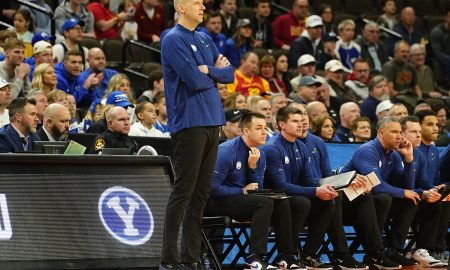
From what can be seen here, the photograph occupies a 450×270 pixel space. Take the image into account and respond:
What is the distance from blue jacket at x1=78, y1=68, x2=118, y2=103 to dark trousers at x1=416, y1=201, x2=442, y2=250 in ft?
14.3

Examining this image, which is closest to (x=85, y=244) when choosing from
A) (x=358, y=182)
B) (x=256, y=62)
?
(x=358, y=182)

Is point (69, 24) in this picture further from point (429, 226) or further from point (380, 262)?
point (380, 262)

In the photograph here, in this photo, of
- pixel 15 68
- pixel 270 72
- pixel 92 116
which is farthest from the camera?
pixel 270 72

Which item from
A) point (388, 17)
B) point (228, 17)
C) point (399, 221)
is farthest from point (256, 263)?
point (388, 17)

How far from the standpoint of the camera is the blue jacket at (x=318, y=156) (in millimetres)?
9906

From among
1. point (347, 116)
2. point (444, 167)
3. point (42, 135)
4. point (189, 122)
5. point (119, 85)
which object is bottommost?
point (444, 167)

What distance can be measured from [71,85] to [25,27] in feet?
4.83

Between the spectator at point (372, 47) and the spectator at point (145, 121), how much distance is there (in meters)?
6.81

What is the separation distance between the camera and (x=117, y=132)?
32.1 feet

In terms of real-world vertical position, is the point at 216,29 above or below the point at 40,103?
above

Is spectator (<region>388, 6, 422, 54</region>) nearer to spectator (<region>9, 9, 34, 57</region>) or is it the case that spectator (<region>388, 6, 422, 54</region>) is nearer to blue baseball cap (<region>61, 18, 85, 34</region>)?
blue baseball cap (<region>61, 18, 85, 34</region>)

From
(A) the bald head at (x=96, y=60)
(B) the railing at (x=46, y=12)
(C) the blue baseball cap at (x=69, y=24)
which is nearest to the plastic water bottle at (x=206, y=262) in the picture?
(A) the bald head at (x=96, y=60)

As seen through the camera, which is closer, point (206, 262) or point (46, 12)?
point (206, 262)

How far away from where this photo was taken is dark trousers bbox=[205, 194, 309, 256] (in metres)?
8.77
